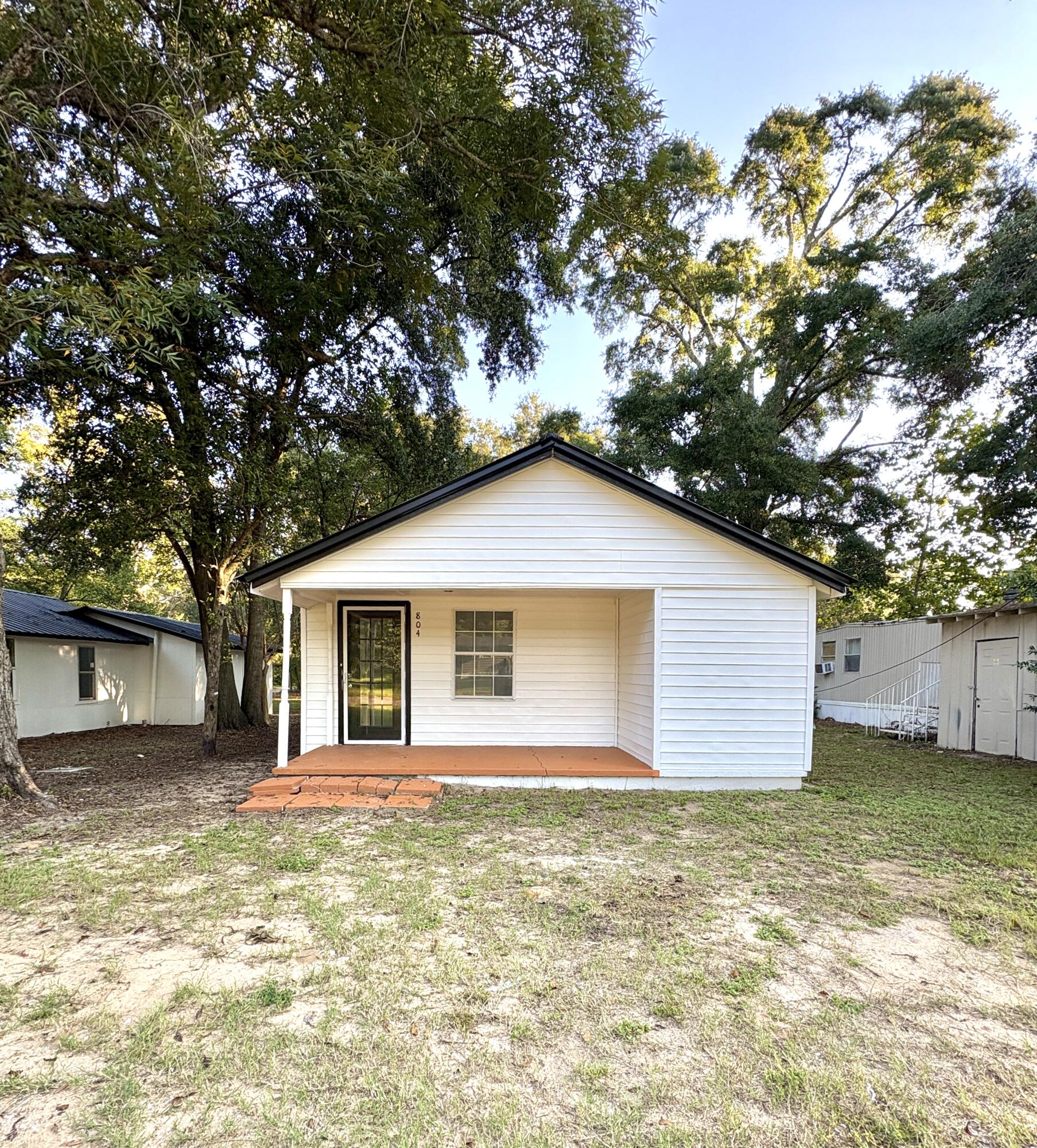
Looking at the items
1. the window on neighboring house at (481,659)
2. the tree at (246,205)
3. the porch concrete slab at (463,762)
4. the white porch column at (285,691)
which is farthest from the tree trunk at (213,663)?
the window on neighboring house at (481,659)

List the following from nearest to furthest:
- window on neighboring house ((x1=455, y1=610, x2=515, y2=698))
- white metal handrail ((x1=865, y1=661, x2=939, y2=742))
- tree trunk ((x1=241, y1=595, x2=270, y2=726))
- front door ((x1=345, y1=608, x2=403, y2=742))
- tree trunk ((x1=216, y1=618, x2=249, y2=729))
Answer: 1. front door ((x1=345, y1=608, x2=403, y2=742))
2. window on neighboring house ((x1=455, y1=610, x2=515, y2=698))
3. white metal handrail ((x1=865, y1=661, x2=939, y2=742))
4. tree trunk ((x1=216, y1=618, x2=249, y2=729))
5. tree trunk ((x1=241, y1=595, x2=270, y2=726))

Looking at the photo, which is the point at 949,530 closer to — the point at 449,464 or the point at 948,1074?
the point at 449,464

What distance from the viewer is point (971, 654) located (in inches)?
413

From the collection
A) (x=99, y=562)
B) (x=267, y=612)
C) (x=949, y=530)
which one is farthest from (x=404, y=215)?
(x=949, y=530)

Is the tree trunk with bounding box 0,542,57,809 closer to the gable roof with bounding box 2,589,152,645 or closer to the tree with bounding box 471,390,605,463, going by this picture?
the gable roof with bounding box 2,589,152,645

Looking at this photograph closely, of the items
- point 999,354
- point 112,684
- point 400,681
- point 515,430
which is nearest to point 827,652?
point 999,354

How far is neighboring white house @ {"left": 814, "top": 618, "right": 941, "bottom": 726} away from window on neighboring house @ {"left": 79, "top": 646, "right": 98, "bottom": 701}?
15637 mm

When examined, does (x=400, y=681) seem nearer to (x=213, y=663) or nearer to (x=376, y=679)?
(x=376, y=679)

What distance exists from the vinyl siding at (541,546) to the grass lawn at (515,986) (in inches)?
106

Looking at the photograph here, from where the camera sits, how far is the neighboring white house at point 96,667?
11617 millimetres

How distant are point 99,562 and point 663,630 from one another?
1008cm

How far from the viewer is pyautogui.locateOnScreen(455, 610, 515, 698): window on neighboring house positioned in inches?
322

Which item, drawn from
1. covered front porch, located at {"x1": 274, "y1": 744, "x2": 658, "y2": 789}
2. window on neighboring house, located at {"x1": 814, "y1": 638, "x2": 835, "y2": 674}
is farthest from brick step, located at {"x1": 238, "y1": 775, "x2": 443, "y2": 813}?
window on neighboring house, located at {"x1": 814, "y1": 638, "x2": 835, "y2": 674}

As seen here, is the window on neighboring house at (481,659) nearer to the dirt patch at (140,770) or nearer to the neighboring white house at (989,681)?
the dirt patch at (140,770)
